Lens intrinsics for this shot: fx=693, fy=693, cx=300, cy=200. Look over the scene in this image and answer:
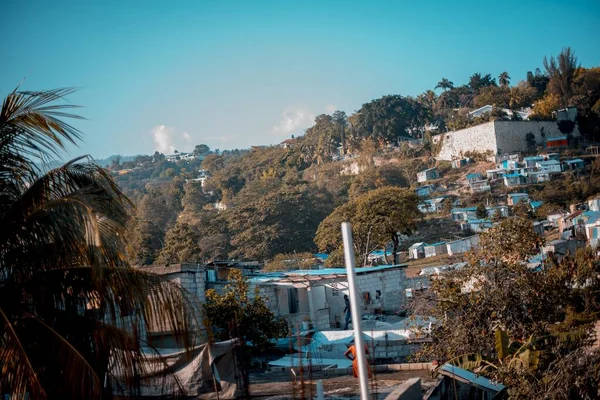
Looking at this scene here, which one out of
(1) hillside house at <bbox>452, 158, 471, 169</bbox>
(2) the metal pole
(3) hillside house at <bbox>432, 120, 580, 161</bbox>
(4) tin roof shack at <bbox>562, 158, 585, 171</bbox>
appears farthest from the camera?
(1) hillside house at <bbox>452, 158, 471, 169</bbox>

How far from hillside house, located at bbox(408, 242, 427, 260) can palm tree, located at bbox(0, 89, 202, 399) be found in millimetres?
36743

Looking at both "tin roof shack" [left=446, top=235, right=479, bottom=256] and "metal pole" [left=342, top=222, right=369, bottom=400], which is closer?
"metal pole" [left=342, top=222, right=369, bottom=400]

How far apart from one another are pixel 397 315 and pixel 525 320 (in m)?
8.89

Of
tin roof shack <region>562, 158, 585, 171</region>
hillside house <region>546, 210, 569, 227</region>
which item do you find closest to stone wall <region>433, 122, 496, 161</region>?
tin roof shack <region>562, 158, 585, 171</region>

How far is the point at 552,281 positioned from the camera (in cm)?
1140

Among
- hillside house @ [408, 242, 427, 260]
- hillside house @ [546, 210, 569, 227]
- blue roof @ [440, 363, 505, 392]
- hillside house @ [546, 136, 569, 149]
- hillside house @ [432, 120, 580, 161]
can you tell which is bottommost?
hillside house @ [408, 242, 427, 260]

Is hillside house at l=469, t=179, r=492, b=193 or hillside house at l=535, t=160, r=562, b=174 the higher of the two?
hillside house at l=535, t=160, r=562, b=174

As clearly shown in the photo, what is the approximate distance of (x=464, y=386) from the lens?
8469mm

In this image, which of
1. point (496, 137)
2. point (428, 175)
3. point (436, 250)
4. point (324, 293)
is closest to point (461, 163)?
point (428, 175)

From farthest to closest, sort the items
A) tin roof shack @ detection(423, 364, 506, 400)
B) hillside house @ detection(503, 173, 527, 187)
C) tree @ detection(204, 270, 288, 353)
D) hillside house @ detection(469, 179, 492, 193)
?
hillside house @ detection(469, 179, 492, 193) → hillside house @ detection(503, 173, 527, 187) → tree @ detection(204, 270, 288, 353) → tin roof shack @ detection(423, 364, 506, 400)

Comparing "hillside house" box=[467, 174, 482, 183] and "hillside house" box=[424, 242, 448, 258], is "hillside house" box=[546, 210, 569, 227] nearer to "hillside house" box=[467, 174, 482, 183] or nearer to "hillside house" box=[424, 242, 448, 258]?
"hillside house" box=[424, 242, 448, 258]

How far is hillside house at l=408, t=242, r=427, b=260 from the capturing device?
41031 mm

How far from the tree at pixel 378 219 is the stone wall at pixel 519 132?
2274 centimetres

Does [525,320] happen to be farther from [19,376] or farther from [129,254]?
[19,376]
